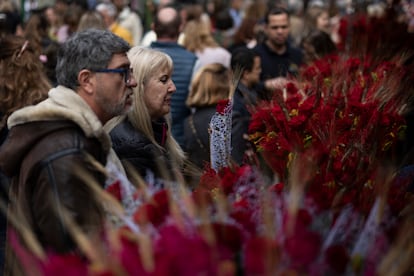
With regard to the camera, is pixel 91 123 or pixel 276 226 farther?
pixel 91 123

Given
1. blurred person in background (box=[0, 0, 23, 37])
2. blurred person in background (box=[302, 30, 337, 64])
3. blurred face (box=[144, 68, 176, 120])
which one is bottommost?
blurred person in background (box=[0, 0, 23, 37])

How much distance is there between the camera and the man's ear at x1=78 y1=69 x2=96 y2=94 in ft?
11.6

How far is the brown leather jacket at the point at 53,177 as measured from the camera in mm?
3242

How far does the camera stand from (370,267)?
251cm

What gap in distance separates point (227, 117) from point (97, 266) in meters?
2.19

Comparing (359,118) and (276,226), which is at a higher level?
(276,226)

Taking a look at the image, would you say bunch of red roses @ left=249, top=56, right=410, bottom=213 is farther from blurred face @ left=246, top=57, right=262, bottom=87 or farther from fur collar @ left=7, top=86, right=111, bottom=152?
blurred face @ left=246, top=57, right=262, bottom=87

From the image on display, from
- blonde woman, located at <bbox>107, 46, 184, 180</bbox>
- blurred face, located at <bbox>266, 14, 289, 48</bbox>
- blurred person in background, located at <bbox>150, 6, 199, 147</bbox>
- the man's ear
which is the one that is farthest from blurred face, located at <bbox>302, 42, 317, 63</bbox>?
the man's ear

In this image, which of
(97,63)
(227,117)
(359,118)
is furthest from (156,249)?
(359,118)

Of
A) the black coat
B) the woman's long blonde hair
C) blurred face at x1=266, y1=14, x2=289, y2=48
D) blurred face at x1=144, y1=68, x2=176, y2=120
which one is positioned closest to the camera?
the black coat

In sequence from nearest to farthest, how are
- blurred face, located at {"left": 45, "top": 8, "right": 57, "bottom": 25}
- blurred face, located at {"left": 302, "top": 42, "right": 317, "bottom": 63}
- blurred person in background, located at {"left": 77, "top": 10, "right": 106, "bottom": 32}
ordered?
1. blurred face, located at {"left": 302, "top": 42, "right": 317, "bottom": 63}
2. blurred person in background, located at {"left": 77, "top": 10, "right": 106, "bottom": 32}
3. blurred face, located at {"left": 45, "top": 8, "right": 57, "bottom": 25}

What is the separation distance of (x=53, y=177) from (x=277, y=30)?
6.35m

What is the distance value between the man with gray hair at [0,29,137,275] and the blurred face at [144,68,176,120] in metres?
1.10

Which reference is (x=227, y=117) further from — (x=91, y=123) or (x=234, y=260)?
(x=234, y=260)
